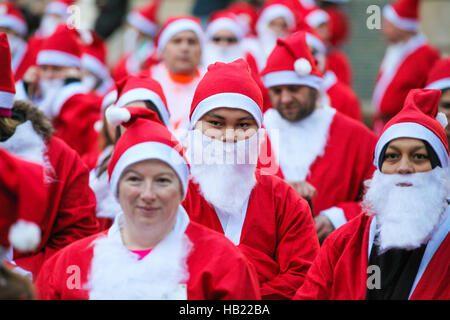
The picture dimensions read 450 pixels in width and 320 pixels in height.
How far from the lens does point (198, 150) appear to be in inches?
181

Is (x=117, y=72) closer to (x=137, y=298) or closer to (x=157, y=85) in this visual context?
(x=157, y=85)

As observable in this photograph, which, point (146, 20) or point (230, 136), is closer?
point (230, 136)

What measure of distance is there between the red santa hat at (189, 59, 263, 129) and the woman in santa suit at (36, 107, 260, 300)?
2.43 feet

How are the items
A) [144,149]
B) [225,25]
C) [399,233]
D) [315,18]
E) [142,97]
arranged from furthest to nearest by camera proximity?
[315,18] < [225,25] < [142,97] < [399,233] < [144,149]

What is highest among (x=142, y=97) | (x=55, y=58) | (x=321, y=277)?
(x=55, y=58)

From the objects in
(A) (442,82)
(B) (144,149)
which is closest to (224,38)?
(A) (442,82)

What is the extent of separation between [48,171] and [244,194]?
118cm

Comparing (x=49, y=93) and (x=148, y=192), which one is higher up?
(x=49, y=93)

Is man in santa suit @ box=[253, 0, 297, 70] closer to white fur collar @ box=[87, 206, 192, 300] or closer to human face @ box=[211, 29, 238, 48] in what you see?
human face @ box=[211, 29, 238, 48]

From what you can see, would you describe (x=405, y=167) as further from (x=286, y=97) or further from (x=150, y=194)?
(x=286, y=97)

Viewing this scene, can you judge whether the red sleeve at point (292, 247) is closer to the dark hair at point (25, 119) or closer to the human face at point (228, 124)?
the human face at point (228, 124)

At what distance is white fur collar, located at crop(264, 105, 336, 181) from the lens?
5.89 meters

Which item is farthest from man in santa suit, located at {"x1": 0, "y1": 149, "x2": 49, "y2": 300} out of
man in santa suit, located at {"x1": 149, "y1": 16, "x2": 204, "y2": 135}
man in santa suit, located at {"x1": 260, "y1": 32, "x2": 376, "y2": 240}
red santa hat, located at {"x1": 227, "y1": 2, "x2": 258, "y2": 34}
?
red santa hat, located at {"x1": 227, "y1": 2, "x2": 258, "y2": 34}

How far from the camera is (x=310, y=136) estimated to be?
604 centimetres
